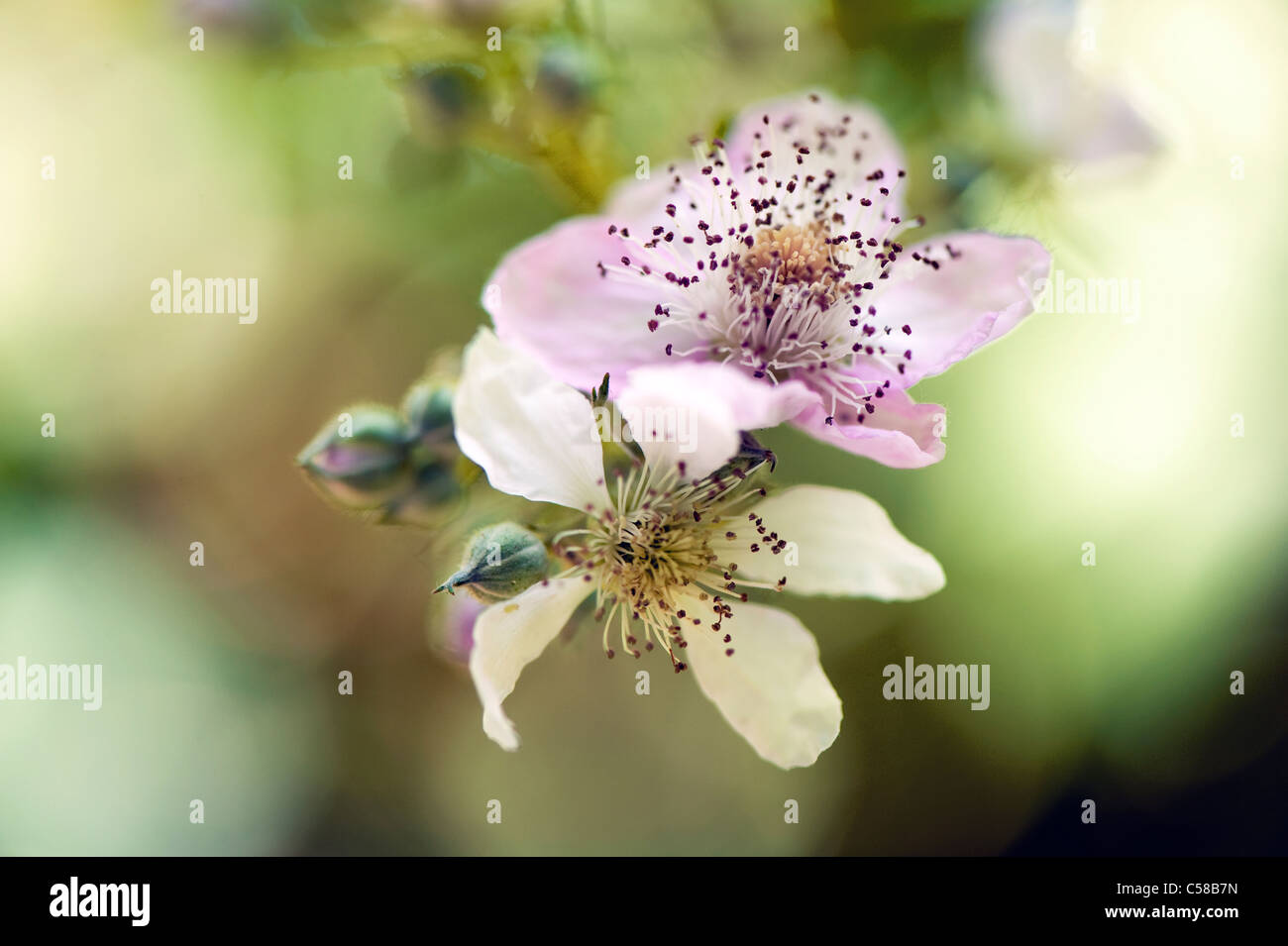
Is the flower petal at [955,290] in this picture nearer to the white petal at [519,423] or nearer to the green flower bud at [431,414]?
the white petal at [519,423]

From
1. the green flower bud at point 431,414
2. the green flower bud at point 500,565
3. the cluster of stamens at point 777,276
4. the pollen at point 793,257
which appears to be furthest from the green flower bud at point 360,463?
the pollen at point 793,257

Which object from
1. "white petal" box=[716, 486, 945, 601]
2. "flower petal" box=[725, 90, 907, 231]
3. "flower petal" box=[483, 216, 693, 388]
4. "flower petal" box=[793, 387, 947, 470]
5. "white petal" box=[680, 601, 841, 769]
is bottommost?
"white petal" box=[680, 601, 841, 769]

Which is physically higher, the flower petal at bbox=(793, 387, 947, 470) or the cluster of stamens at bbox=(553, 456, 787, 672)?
the flower petal at bbox=(793, 387, 947, 470)

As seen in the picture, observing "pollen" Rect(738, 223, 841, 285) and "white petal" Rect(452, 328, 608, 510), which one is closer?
"white petal" Rect(452, 328, 608, 510)

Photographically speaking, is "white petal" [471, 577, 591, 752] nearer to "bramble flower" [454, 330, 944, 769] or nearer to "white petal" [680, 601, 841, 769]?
"bramble flower" [454, 330, 944, 769]

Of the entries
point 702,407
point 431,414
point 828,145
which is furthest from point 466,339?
point 702,407

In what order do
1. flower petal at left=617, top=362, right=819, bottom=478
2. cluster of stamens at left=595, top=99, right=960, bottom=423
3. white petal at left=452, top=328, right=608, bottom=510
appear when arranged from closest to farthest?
flower petal at left=617, top=362, right=819, bottom=478, white petal at left=452, top=328, right=608, bottom=510, cluster of stamens at left=595, top=99, right=960, bottom=423

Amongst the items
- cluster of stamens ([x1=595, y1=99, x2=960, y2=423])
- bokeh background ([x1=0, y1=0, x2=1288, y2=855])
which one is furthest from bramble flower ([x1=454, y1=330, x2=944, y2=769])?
bokeh background ([x1=0, y1=0, x2=1288, y2=855])
